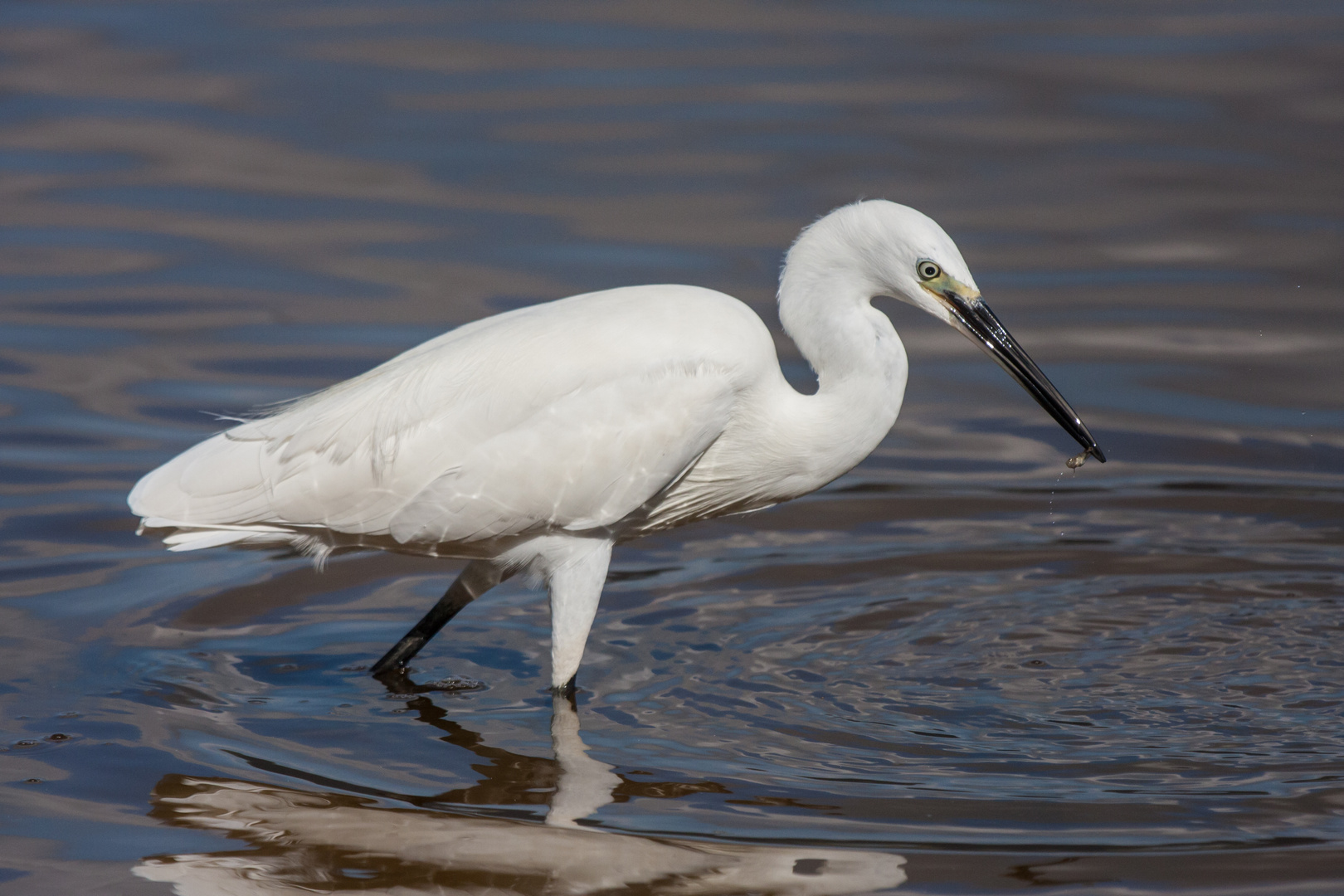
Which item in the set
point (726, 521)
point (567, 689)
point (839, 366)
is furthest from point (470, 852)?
point (726, 521)

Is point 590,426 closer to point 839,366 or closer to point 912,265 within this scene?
Result: point 839,366

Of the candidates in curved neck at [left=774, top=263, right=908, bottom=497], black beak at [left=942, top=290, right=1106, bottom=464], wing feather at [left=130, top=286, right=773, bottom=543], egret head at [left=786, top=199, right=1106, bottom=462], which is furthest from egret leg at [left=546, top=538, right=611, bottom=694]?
black beak at [left=942, top=290, right=1106, bottom=464]

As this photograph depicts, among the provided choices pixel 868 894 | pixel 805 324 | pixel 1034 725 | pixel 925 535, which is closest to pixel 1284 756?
pixel 1034 725

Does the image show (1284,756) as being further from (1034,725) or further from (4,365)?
(4,365)

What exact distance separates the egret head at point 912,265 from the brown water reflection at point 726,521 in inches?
42.0

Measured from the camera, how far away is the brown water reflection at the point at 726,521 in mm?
4148

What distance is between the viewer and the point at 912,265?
464cm

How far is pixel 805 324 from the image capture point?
15.8 feet

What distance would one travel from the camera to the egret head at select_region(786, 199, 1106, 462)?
15.2ft

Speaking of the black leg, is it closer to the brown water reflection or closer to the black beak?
the brown water reflection

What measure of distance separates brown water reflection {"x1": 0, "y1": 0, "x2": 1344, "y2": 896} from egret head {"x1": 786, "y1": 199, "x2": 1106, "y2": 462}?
1.07 m

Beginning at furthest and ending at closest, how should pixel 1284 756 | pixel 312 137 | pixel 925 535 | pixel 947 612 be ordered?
pixel 312 137 < pixel 925 535 < pixel 947 612 < pixel 1284 756

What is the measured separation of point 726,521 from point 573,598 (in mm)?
2121

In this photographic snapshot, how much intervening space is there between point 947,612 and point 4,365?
5.43 metres
